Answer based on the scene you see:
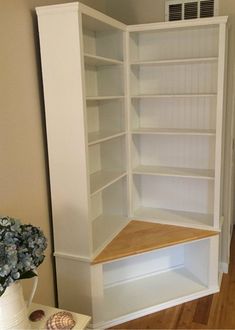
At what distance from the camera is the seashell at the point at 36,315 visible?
1608 millimetres

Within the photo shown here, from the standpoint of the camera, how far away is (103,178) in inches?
104

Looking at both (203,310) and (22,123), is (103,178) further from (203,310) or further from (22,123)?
(203,310)

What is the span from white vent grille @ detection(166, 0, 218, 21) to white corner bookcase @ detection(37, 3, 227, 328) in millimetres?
199

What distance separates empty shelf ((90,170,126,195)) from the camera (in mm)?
2402

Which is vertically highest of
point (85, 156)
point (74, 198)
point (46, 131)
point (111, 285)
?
point (46, 131)

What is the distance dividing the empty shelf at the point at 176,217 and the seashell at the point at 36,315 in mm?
1401

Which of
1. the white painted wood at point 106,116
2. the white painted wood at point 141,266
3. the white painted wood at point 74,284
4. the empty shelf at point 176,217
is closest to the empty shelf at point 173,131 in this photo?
the white painted wood at point 106,116

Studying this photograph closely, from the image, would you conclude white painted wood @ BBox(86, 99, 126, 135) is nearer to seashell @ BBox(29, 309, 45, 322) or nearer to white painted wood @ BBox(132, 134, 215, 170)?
white painted wood @ BBox(132, 134, 215, 170)

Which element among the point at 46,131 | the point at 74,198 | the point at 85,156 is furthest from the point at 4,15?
the point at 74,198

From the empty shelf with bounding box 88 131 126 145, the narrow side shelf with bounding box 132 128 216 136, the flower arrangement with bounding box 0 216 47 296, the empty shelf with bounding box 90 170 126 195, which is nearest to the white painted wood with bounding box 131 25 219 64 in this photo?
the narrow side shelf with bounding box 132 128 216 136

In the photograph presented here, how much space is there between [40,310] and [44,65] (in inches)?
54.1

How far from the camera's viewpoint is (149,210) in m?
3.06

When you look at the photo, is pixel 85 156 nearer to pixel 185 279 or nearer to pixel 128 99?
pixel 128 99

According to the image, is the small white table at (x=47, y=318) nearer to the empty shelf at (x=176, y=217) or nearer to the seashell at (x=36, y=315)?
the seashell at (x=36, y=315)
